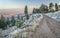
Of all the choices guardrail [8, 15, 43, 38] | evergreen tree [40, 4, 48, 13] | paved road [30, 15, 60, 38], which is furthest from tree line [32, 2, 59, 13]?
guardrail [8, 15, 43, 38]

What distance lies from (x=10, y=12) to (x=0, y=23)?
298mm

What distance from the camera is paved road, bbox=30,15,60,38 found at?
2983 mm

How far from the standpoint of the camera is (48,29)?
303 cm

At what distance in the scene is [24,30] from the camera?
2.94 meters

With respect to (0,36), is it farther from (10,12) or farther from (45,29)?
(45,29)

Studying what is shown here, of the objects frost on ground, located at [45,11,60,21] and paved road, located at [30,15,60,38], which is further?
frost on ground, located at [45,11,60,21]

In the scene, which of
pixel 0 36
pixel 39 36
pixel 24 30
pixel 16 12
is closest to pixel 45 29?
pixel 39 36

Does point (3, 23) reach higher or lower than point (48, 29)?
higher

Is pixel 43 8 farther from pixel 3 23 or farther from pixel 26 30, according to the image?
pixel 3 23

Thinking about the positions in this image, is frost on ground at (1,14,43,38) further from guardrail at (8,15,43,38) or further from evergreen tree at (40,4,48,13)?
evergreen tree at (40,4,48,13)

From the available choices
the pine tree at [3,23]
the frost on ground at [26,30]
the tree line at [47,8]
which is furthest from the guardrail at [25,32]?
the tree line at [47,8]

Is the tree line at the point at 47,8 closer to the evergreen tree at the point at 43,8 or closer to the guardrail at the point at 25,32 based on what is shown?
the evergreen tree at the point at 43,8

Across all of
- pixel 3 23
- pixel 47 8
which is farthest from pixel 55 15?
pixel 3 23

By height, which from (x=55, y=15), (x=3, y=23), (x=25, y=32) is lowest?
(x=25, y=32)
